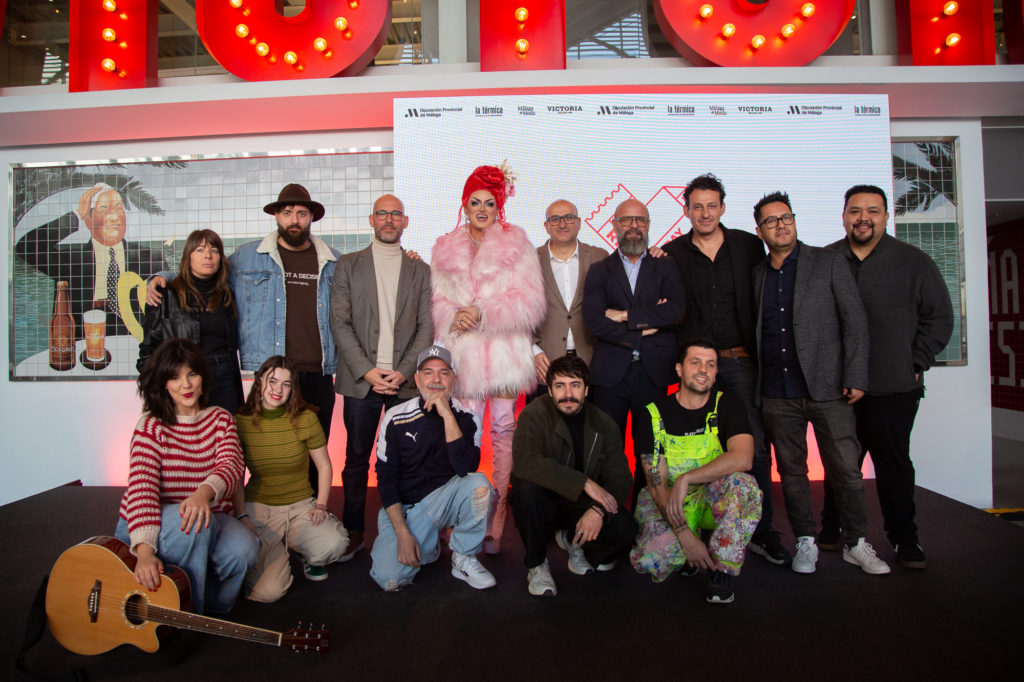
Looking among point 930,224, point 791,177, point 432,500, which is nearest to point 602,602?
point 432,500

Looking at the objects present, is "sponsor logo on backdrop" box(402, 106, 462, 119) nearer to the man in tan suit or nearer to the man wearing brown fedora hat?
the man wearing brown fedora hat

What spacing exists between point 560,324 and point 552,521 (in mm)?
1006

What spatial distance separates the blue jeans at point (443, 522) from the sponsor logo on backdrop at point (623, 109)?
2.65 meters

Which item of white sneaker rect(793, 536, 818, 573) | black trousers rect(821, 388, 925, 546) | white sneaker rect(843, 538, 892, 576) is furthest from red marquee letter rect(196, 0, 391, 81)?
white sneaker rect(843, 538, 892, 576)

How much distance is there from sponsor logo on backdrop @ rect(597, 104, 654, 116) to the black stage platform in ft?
9.27

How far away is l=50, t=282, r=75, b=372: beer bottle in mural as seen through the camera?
176 inches

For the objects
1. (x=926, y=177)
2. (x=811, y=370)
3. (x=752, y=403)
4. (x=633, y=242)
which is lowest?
(x=752, y=403)

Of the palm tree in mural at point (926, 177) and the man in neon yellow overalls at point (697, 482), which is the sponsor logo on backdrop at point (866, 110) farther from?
the man in neon yellow overalls at point (697, 482)

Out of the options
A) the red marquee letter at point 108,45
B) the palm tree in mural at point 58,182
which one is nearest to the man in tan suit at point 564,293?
the red marquee letter at point 108,45

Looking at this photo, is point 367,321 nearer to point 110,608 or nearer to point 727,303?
point 110,608

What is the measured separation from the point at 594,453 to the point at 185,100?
347 cm

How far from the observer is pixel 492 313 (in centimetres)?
280

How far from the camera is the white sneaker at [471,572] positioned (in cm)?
237

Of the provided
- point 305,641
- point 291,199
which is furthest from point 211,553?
point 291,199
